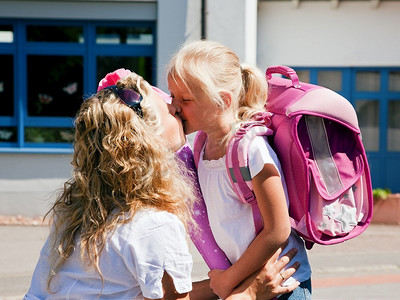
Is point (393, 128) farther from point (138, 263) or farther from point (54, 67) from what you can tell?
point (138, 263)

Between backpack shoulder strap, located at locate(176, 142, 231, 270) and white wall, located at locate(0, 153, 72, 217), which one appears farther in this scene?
white wall, located at locate(0, 153, 72, 217)

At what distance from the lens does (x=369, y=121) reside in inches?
454

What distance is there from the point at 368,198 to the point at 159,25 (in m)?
8.24

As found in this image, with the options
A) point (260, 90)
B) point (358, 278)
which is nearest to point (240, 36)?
point (358, 278)

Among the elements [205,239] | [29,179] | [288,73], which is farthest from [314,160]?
[29,179]

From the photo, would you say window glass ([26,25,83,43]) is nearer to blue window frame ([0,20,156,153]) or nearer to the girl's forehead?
blue window frame ([0,20,156,153])

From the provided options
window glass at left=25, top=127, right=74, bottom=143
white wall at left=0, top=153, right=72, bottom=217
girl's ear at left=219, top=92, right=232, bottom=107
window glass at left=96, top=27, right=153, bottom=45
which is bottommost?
white wall at left=0, top=153, right=72, bottom=217

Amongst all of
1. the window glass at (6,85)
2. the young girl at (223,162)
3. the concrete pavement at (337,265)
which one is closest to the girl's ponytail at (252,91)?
the young girl at (223,162)

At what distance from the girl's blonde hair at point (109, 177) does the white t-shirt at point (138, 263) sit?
1.3 inches

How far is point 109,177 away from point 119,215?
0.11 metres

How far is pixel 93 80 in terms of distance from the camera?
Answer: 10.6 meters

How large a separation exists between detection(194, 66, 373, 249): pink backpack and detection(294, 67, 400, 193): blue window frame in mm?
9141

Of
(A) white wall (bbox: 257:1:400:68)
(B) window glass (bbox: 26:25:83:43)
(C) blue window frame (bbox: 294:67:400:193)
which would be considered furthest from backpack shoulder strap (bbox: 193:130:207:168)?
(C) blue window frame (bbox: 294:67:400:193)

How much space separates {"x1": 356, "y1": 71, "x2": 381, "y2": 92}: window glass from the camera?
11.3 metres
